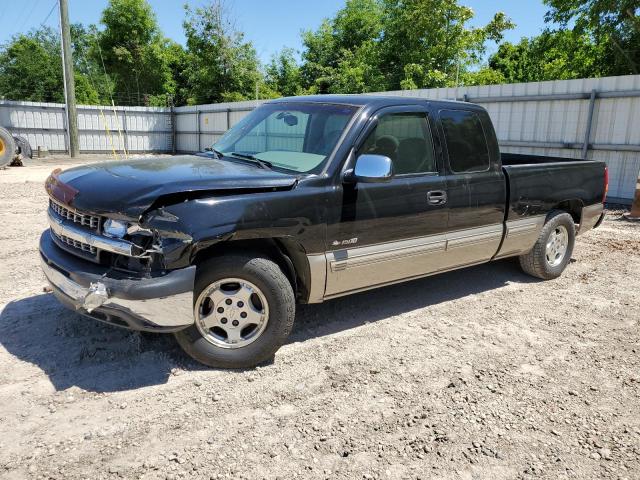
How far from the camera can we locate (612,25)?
20953mm

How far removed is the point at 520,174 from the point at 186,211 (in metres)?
3.64

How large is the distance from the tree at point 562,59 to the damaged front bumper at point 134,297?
24131mm

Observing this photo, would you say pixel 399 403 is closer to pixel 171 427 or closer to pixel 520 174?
pixel 171 427

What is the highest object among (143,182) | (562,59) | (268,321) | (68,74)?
(562,59)

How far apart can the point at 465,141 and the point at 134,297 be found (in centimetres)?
337

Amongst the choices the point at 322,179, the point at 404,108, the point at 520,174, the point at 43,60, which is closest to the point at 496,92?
the point at 520,174

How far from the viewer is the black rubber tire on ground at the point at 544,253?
594 cm

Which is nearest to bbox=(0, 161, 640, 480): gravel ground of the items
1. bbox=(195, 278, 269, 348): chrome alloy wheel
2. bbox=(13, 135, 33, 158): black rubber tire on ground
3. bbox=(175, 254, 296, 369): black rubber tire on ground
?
bbox=(175, 254, 296, 369): black rubber tire on ground

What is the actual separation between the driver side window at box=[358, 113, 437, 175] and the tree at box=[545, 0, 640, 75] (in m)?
20.2

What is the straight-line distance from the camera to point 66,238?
12.1ft

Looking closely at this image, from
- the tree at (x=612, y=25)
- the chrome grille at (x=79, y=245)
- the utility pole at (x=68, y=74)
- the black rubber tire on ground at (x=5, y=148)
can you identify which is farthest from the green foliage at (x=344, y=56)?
the chrome grille at (x=79, y=245)

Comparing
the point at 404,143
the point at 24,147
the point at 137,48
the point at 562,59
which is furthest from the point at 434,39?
the point at 404,143

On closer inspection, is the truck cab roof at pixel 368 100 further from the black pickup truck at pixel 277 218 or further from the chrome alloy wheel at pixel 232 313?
the chrome alloy wheel at pixel 232 313

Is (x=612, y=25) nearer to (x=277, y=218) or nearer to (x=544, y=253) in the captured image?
(x=544, y=253)
